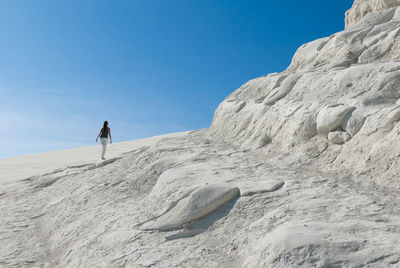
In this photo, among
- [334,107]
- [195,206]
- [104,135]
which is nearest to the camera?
[195,206]

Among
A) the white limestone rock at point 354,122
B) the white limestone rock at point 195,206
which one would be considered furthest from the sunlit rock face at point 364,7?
the white limestone rock at point 195,206

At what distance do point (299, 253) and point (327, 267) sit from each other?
0.22 metres

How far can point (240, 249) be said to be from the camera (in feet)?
10.5

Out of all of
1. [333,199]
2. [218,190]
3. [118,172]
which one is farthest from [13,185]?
[333,199]

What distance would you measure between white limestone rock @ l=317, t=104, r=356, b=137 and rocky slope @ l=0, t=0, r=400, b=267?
20mm

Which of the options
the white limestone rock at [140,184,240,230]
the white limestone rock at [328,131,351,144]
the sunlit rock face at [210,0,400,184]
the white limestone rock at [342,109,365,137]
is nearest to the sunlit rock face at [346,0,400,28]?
the sunlit rock face at [210,0,400,184]

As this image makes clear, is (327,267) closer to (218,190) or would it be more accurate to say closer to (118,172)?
(218,190)

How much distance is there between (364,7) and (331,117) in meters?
8.33

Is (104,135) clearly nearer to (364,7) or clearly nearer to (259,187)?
(259,187)

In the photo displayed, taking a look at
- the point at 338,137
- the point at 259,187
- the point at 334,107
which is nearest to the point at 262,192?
the point at 259,187

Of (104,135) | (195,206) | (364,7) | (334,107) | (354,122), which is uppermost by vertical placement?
(364,7)

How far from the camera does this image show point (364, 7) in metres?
11.3

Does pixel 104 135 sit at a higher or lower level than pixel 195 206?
higher

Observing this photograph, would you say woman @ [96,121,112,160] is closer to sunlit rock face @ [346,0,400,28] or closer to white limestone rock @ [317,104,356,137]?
white limestone rock @ [317,104,356,137]
